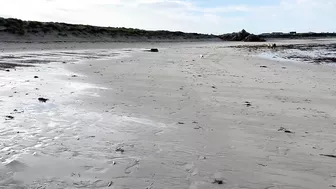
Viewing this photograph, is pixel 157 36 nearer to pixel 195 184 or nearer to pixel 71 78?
pixel 71 78

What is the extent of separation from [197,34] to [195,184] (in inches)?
2950

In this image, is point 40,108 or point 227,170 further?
point 40,108

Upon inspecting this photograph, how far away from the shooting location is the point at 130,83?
10.0m

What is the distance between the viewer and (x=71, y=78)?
10750mm

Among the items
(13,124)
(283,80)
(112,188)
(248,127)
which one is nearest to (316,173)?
(248,127)

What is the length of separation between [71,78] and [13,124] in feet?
17.8

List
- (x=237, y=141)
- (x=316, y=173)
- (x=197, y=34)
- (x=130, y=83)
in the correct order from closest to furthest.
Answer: (x=316, y=173)
(x=237, y=141)
(x=130, y=83)
(x=197, y=34)

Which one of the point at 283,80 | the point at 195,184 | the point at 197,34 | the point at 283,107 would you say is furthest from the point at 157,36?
the point at 195,184

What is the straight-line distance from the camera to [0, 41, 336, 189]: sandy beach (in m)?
3.73

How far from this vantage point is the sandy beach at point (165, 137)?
373 centimetres

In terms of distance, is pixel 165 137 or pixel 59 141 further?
pixel 165 137

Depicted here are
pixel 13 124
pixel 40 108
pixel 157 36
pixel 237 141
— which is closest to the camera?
pixel 237 141

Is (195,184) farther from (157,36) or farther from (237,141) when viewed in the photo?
(157,36)

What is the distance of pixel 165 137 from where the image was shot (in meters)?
5.14
